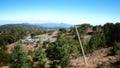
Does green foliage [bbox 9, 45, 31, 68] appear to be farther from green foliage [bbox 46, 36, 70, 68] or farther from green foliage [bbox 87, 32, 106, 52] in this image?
green foliage [bbox 87, 32, 106, 52]

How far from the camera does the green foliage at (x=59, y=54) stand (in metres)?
24.5

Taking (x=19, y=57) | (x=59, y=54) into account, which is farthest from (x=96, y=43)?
(x=19, y=57)

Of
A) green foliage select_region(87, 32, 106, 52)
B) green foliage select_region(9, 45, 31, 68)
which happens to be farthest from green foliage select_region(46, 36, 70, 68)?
green foliage select_region(87, 32, 106, 52)

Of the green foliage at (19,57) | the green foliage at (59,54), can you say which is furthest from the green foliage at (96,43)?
the green foliage at (19,57)

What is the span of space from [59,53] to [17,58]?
556cm

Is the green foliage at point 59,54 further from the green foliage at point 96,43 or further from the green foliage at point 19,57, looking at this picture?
the green foliage at point 96,43

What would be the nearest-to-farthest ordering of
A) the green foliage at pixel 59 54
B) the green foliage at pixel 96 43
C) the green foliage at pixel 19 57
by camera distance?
the green foliage at pixel 19 57
the green foliage at pixel 59 54
the green foliage at pixel 96 43

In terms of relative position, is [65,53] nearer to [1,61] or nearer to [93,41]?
[93,41]

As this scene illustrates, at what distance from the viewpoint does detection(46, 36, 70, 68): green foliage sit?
24502mm

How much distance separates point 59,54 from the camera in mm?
24719

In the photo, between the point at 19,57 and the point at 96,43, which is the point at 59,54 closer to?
the point at 19,57

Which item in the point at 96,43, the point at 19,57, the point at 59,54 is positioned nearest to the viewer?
the point at 19,57

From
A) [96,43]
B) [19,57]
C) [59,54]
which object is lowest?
[96,43]

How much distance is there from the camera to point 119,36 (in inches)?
1556
